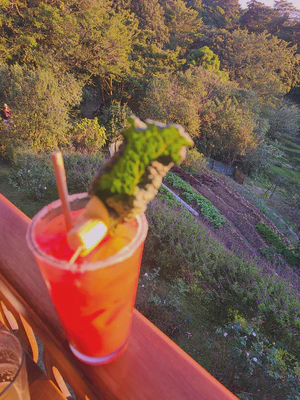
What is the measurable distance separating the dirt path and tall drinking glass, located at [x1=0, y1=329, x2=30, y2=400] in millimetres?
7457

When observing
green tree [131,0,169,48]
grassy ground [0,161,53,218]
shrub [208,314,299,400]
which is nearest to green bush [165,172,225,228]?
grassy ground [0,161,53,218]

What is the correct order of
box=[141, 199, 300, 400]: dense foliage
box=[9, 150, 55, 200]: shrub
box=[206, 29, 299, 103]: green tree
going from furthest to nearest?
box=[206, 29, 299, 103]: green tree
box=[9, 150, 55, 200]: shrub
box=[141, 199, 300, 400]: dense foliage

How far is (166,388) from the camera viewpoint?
1.89 ft

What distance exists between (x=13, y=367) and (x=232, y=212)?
1075 cm

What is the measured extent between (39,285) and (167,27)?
1014 inches

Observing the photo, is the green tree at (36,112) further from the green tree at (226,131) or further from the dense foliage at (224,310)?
the green tree at (226,131)

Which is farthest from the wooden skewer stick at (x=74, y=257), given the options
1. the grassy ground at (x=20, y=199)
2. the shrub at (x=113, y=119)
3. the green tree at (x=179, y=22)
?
the green tree at (x=179, y=22)

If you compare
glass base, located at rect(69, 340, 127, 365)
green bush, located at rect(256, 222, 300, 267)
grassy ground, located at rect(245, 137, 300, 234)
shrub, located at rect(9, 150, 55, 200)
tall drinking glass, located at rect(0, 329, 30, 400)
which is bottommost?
grassy ground, located at rect(245, 137, 300, 234)

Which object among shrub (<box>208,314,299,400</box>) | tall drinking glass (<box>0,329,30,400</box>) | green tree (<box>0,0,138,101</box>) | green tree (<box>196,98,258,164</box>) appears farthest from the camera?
green tree (<box>196,98,258,164</box>)

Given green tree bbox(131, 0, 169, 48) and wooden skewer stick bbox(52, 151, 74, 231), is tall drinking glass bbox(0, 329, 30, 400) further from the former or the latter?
green tree bbox(131, 0, 169, 48)

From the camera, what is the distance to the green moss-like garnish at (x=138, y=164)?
0.43 meters

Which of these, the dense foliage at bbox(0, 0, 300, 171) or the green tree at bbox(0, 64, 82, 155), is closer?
the green tree at bbox(0, 64, 82, 155)

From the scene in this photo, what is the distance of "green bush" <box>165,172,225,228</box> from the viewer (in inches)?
368

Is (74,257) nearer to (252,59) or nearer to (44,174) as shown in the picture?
(44,174)
